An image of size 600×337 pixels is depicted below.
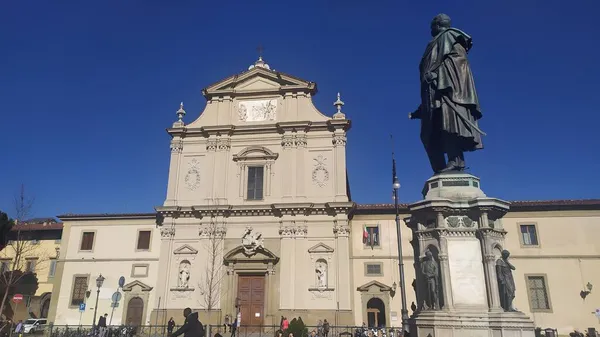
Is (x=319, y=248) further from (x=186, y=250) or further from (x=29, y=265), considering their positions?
(x=29, y=265)

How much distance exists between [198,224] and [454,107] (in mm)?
24775

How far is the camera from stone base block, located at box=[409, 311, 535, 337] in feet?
24.1

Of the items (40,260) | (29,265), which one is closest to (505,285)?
(40,260)

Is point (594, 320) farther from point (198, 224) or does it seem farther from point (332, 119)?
point (198, 224)

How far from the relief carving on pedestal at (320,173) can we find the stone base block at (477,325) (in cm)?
2323

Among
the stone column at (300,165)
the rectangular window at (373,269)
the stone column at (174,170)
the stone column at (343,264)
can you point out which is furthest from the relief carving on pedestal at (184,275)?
the rectangular window at (373,269)

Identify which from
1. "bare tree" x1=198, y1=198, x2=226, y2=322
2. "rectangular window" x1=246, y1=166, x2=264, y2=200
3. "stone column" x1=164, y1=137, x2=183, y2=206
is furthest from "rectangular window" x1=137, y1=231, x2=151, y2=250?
"rectangular window" x1=246, y1=166, x2=264, y2=200

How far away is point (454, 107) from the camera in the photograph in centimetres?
905

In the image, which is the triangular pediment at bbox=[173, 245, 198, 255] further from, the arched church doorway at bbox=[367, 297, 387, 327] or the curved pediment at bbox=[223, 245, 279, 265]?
the arched church doorway at bbox=[367, 297, 387, 327]

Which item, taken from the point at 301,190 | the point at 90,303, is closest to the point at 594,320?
the point at 301,190

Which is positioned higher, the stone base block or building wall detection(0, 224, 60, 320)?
building wall detection(0, 224, 60, 320)

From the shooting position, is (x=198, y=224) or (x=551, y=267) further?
(x=198, y=224)

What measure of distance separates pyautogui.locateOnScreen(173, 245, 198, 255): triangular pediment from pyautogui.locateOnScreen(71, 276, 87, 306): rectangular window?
24.5ft

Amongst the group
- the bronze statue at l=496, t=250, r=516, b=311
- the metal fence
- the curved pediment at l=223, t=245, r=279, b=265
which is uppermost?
the curved pediment at l=223, t=245, r=279, b=265
